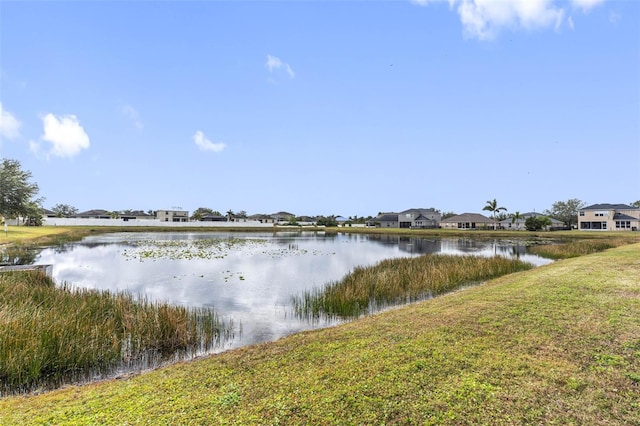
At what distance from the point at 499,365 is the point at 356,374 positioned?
1943mm

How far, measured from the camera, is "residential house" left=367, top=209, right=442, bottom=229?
268 ft

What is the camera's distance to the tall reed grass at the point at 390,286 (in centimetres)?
1087

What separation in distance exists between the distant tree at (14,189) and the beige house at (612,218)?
79.7 m

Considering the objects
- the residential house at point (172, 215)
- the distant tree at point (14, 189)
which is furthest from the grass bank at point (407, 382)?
the residential house at point (172, 215)

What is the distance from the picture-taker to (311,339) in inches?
257

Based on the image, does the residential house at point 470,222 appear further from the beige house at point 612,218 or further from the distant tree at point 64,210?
the distant tree at point 64,210

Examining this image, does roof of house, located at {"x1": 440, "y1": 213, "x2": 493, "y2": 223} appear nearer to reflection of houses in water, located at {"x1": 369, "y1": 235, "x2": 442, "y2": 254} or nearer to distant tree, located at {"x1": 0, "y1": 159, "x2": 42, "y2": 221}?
reflection of houses in water, located at {"x1": 369, "y1": 235, "x2": 442, "y2": 254}

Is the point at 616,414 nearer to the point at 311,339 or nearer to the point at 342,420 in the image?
the point at 342,420

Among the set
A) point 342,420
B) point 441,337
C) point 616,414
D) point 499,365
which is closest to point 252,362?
point 342,420

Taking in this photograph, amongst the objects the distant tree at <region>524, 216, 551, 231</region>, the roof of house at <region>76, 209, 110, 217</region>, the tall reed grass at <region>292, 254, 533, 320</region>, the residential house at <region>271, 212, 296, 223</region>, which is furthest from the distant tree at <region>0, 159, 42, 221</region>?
the residential house at <region>271, 212, 296, 223</region>

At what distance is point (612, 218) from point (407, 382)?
228ft

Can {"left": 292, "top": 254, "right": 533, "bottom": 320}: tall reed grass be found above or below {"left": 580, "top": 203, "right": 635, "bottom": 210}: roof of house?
below

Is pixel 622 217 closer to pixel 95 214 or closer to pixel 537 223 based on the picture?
pixel 537 223

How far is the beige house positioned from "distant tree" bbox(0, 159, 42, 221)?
79715 millimetres
